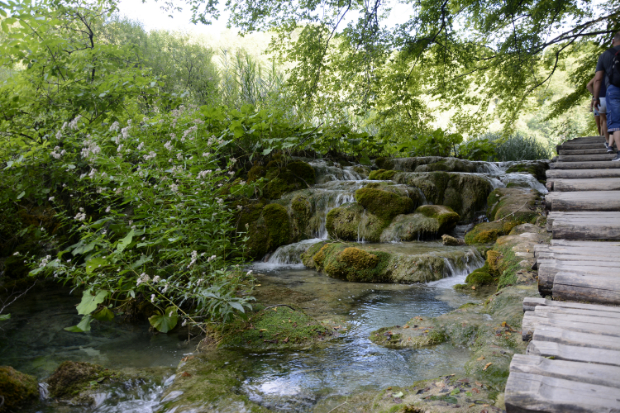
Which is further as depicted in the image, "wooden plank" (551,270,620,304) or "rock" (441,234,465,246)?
"rock" (441,234,465,246)

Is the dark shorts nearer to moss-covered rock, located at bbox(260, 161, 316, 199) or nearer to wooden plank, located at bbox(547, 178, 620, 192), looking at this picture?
wooden plank, located at bbox(547, 178, 620, 192)

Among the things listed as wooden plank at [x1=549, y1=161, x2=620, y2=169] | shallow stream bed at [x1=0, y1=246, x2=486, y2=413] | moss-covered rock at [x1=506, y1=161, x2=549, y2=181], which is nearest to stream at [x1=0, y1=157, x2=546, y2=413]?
shallow stream bed at [x1=0, y1=246, x2=486, y2=413]

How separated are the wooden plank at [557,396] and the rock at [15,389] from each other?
3.24 metres

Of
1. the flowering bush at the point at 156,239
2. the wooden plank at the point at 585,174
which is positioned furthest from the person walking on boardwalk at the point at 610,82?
the flowering bush at the point at 156,239

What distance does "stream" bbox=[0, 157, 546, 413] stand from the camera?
2.87 metres

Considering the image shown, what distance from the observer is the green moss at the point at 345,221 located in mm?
8562

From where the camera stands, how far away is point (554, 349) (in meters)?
1.44

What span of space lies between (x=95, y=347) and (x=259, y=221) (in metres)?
4.88

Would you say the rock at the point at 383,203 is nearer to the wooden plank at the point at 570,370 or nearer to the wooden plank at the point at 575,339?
the wooden plank at the point at 575,339

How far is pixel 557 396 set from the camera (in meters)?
1.17

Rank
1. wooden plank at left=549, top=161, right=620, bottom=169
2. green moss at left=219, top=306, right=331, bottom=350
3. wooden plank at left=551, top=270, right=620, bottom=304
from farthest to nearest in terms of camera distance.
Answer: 1. wooden plank at left=549, top=161, right=620, bottom=169
2. green moss at left=219, top=306, right=331, bottom=350
3. wooden plank at left=551, top=270, right=620, bottom=304

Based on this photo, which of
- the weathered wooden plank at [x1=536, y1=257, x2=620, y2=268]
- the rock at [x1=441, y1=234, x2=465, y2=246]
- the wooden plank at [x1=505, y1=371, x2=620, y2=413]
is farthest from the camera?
the rock at [x1=441, y1=234, x2=465, y2=246]

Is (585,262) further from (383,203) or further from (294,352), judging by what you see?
(383,203)

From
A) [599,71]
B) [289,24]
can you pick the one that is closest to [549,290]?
[599,71]
